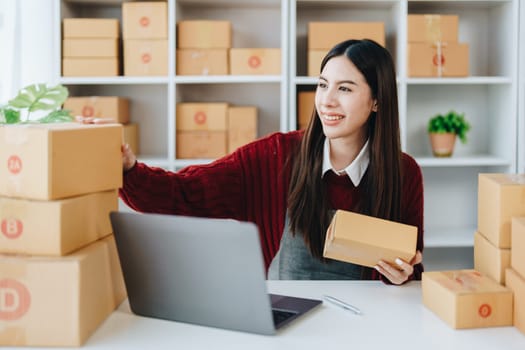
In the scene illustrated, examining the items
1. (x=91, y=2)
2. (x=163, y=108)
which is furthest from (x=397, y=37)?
(x=91, y=2)

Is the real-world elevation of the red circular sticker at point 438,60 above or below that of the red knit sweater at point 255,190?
above

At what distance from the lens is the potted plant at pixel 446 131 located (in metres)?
3.40

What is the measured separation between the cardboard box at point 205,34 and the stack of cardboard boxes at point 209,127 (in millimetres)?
266

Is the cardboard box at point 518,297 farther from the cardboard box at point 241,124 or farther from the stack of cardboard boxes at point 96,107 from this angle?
the stack of cardboard boxes at point 96,107

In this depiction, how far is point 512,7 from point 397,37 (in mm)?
551

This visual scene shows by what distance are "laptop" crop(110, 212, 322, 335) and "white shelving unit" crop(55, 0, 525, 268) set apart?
6.22 ft

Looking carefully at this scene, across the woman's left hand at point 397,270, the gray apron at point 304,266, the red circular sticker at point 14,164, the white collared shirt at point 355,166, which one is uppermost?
the red circular sticker at point 14,164

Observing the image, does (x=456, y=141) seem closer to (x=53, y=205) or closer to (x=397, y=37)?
(x=397, y=37)

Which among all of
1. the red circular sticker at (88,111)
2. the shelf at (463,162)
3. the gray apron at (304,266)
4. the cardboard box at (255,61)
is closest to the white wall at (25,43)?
the red circular sticker at (88,111)

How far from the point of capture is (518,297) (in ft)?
4.28

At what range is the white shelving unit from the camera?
3.22 metres

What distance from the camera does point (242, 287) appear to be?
124 centimetres

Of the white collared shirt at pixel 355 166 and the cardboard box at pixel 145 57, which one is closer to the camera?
the white collared shirt at pixel 355 166

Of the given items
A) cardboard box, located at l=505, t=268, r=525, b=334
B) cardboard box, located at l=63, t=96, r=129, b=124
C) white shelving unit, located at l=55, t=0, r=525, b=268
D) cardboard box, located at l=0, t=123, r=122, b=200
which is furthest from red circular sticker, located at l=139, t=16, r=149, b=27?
cardboard box, located at l=505, t=268, r=525, b=334
